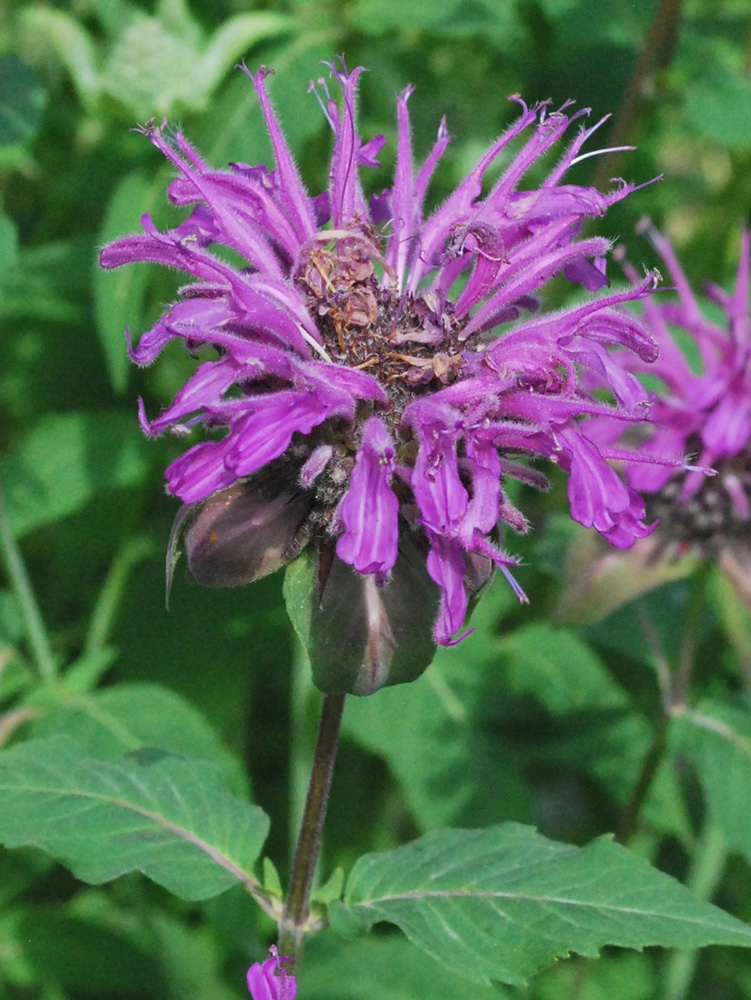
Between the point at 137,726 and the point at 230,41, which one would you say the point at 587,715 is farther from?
the point at 230,41

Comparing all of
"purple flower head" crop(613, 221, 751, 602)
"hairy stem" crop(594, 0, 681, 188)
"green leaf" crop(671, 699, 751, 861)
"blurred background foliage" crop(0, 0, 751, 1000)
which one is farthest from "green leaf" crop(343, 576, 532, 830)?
"hairy stem" crop(594, 0, 681, 188)

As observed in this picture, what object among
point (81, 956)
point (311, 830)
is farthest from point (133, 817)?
point (81, 956)

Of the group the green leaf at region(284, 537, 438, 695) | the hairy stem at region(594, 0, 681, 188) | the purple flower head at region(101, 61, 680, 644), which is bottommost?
the green leaf at region(284, 537, 438, 695)

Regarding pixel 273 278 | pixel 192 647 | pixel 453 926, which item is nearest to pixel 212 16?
pixel 192 647

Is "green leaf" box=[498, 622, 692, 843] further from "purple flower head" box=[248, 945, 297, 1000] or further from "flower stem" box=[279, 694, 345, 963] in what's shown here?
"purple flower head" box=[248, 945, 297, 1000]

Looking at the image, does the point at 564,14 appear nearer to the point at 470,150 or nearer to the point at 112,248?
Result: the point at 470,150

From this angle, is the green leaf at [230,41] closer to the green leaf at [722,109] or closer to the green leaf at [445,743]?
the green leaf at [722,109]
